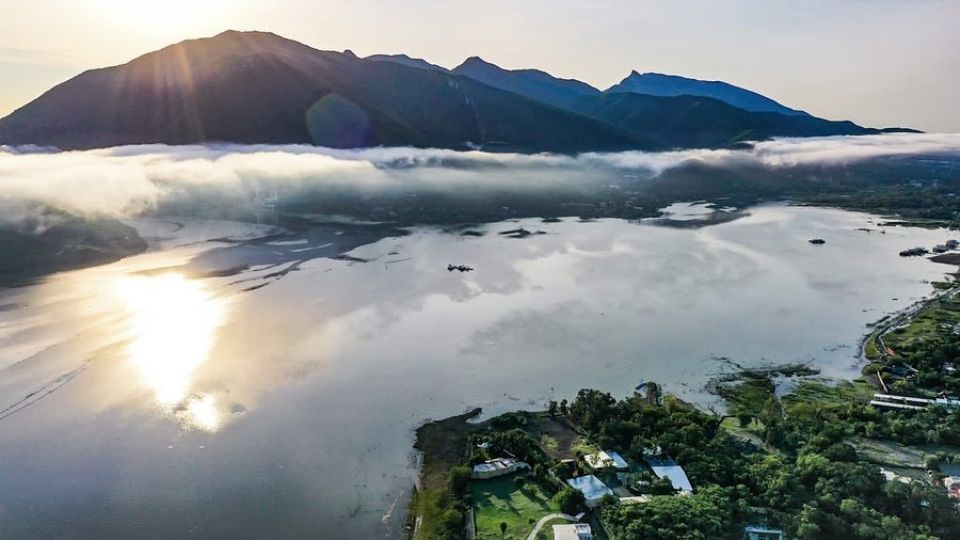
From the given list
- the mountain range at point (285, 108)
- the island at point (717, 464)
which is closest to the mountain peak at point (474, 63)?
the mountain range at point (285, 108)

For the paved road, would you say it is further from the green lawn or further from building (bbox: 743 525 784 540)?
building (bbox: 743 525 784 540)

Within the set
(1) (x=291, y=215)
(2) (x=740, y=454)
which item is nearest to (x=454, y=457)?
(2) (x=740, y=454)

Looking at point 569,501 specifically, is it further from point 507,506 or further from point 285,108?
point 285,108

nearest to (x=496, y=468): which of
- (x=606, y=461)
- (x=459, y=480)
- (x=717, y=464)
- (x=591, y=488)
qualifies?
(x=459, y=480)

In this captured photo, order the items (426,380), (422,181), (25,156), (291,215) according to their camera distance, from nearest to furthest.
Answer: (426,380) → (291,215) → (25,156) → (422,181)

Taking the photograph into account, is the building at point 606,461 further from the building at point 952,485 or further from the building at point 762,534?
the building at point 952,485

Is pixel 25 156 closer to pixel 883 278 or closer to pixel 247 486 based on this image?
pixel 247 486

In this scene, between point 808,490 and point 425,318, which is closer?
point 808,490

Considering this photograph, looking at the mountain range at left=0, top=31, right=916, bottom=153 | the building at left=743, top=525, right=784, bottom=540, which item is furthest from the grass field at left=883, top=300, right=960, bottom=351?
the mountain range at left=0, top=31, right=916, bottom=153
